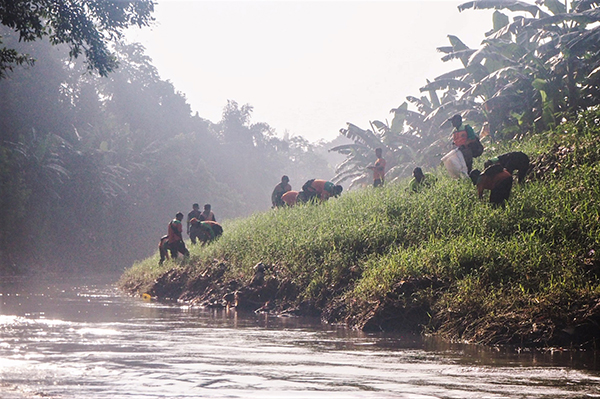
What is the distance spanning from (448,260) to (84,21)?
396 inches

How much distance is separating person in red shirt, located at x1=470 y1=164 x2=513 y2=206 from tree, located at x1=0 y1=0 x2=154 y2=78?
28.0 feet

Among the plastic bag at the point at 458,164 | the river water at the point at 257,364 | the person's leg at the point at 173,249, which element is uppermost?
the plastic bag at the point at 458,164

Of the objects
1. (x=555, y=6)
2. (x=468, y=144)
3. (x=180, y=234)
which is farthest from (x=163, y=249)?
(x=555, y=6)

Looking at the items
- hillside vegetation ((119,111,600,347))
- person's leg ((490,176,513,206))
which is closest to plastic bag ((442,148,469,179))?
hillside vegetation ((119,111,600,347))

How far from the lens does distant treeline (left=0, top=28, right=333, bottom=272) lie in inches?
1166

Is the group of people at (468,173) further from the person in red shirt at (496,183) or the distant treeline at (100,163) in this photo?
the distant treeline at (100,163)

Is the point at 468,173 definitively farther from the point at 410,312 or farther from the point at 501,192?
the point at 410,312

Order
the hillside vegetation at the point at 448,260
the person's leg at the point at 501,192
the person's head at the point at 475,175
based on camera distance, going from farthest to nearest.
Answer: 1. the person's head at the point at 475,175
2. the person's leg at the point at 501,192
3. the hillside vegetation at the point at 448,260

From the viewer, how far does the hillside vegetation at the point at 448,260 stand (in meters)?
7.88

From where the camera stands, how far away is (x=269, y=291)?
12289mm

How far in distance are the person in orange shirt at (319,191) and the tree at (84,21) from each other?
560 centimetres

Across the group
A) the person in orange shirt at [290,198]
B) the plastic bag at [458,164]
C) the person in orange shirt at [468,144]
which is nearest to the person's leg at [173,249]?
the person in orange shirt at [290,198]

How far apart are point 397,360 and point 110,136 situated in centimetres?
3491

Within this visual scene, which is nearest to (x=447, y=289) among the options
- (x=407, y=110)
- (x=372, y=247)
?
(x=372, y=247)
